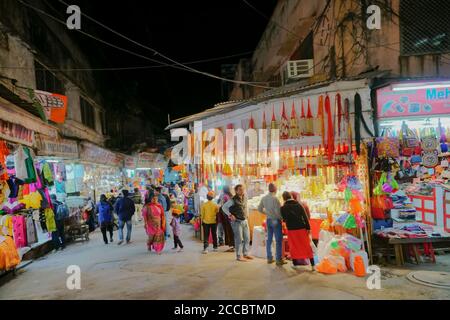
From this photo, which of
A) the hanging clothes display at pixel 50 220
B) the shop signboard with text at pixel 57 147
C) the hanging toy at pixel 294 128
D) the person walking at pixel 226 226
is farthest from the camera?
the shop signboard with text at pixel 57 147

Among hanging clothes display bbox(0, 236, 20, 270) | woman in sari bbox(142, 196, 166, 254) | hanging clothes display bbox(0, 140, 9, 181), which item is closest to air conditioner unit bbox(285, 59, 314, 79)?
woman in sari bbox(142, 196, 166, 254)

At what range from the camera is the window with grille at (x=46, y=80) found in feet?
42.8

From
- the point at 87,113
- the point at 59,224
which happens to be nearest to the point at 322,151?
the point at 59,224

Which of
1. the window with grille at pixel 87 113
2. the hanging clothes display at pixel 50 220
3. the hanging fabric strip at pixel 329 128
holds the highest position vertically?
the window with grille at pixel 87 113

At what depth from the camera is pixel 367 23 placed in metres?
8.80

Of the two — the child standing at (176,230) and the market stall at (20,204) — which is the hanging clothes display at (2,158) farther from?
the child standing at (176,230)

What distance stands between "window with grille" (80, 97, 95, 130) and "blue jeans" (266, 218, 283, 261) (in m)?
14.3

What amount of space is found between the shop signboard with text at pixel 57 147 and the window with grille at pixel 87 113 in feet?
16.4

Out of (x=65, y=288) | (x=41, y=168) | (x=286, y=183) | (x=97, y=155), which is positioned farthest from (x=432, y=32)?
(x=97, y=155)

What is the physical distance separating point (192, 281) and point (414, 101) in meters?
6.41

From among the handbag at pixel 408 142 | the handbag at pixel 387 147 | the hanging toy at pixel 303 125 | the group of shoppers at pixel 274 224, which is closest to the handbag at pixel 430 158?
the handbag at pixel 408 142

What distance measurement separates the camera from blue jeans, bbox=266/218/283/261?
27.6 ft

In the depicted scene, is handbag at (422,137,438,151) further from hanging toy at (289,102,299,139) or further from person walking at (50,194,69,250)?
person walking at (50,194,69,250)

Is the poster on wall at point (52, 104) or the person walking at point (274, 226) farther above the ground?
the poster on wall at point (52, 104)
